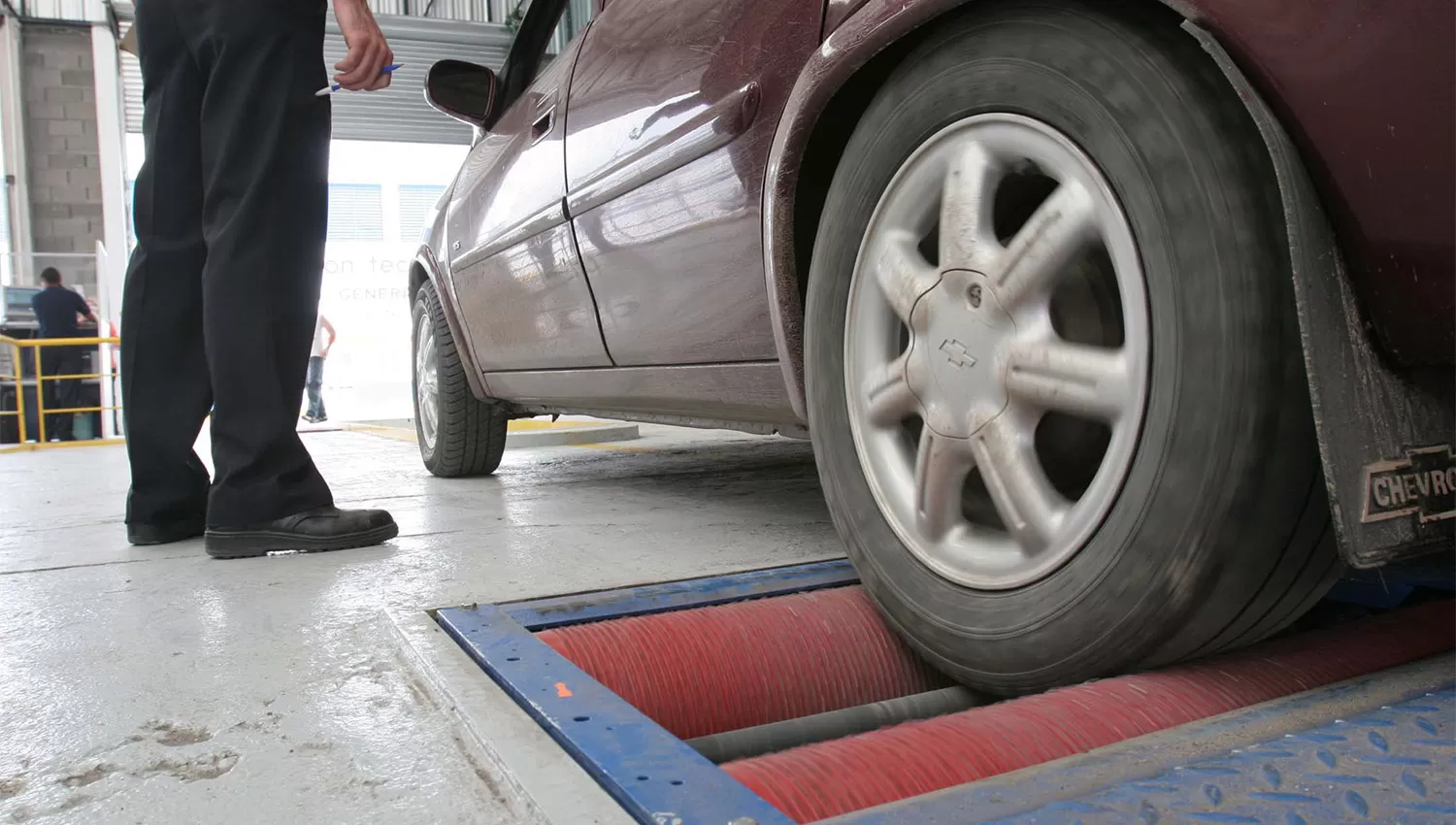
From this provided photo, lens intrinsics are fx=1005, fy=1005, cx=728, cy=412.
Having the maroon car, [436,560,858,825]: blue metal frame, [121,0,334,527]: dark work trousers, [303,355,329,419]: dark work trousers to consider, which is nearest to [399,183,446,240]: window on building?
[303,355,329,419]: dark work trousers

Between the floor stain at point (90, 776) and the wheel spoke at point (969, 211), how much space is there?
102 cm

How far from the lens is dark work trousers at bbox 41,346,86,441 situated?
10227mm

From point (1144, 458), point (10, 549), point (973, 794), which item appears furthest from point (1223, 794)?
point (10, 549)

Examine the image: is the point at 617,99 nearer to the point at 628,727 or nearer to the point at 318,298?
the point at 318,298

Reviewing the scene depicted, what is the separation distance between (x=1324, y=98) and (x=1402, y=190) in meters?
0.10

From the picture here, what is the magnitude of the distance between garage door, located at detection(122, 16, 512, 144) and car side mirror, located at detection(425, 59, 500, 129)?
10.2m

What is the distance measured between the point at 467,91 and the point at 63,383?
9.56 meters

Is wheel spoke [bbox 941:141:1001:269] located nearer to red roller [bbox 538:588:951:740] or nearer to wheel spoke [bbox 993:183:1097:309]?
wheel spoke [bbox 993:183:1097:309]

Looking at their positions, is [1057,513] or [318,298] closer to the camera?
[1057,513]

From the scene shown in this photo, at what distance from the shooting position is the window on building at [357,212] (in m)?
21.4

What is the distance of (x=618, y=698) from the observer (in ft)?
3.51

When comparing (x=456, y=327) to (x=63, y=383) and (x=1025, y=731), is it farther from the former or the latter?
(x=63, y=383)

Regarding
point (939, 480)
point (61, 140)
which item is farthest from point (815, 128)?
point (61, 140)

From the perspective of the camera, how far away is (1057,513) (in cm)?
107
